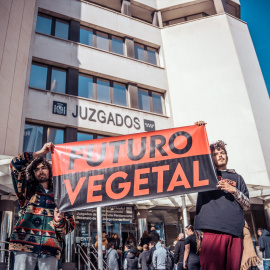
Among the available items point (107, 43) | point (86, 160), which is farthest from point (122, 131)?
point (86, 160)

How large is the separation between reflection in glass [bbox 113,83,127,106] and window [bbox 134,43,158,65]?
3.05m

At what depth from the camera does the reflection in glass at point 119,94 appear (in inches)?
734

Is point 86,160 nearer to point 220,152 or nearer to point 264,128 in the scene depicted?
point 220,152

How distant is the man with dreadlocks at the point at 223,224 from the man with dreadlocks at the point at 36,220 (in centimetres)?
158

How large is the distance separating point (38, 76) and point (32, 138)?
385cm

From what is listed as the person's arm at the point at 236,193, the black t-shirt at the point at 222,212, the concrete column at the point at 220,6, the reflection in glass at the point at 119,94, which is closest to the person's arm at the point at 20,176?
the black t-shirt at the point at 222,212

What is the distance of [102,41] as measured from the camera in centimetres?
1988

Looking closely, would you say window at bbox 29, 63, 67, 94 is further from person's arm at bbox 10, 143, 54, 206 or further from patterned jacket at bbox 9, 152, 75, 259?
patterned jacket at bbox 9, 152, 75, 259

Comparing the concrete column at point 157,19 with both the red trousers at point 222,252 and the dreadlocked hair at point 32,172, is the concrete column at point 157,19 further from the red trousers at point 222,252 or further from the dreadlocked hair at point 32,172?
the red trousers at point 222,252

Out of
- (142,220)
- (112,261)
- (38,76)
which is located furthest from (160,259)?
(38,76)

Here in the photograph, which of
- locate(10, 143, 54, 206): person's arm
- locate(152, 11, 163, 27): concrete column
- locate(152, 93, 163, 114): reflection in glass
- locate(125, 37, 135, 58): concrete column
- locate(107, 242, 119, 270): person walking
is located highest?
locate(152, 11, 163, 27): concrete column

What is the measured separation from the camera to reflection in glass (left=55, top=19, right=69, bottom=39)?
1838 centimetres

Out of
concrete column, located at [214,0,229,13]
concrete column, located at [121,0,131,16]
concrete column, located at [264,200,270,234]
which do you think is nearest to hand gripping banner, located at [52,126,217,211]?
concrete column, located at [264,200,270,234]

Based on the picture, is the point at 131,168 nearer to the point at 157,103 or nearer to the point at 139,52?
the point at 157,103
